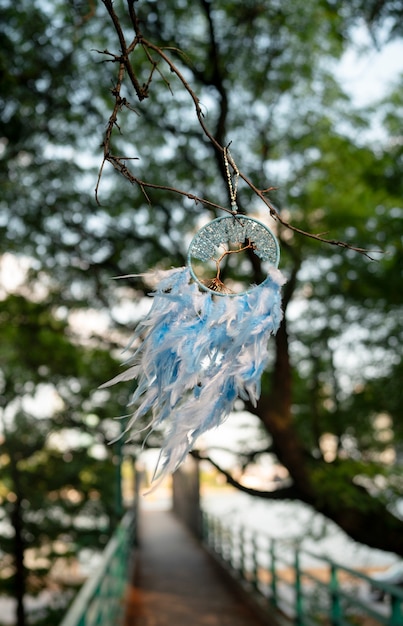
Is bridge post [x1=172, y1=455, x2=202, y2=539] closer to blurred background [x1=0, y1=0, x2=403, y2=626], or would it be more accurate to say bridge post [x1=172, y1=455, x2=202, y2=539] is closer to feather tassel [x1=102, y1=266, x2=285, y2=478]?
blurred background [x1=0, y1=0, x2=403, y2=626]

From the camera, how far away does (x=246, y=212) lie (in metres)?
6.24

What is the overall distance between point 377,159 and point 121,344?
13.9ft

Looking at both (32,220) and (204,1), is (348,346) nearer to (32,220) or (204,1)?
(32,220)

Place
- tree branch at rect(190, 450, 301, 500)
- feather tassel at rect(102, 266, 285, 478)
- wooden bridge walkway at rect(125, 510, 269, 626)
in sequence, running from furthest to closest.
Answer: wooden bridge walkway at rect(125, 510, 269, 626) < tree branch at rect(190, 450, 301, 500) < feather tassel at rect(102, 266, 285, 478)

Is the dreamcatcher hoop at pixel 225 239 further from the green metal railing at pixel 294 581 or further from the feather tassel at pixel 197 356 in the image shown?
the green metal railing at pixel 294 581

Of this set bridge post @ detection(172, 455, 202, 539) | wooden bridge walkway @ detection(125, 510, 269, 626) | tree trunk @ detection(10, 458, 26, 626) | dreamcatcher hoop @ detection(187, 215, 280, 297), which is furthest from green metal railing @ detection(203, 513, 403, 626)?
tree trunk @ detection(10, 458, 26, 626)

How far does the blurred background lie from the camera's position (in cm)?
814

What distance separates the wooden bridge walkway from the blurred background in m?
1.80

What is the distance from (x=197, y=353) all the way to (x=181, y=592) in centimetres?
1121

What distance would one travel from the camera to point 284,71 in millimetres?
9039

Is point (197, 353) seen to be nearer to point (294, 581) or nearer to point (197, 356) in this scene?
point (197, 356)

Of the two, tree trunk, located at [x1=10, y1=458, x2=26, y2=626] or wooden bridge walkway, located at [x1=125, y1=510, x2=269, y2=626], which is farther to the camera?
tree trunk, located at [x1=10, y1=458, x2=26, y2=626]

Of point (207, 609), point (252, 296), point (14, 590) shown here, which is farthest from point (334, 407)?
point (252, 296)

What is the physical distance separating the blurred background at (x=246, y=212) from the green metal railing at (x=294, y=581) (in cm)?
80
